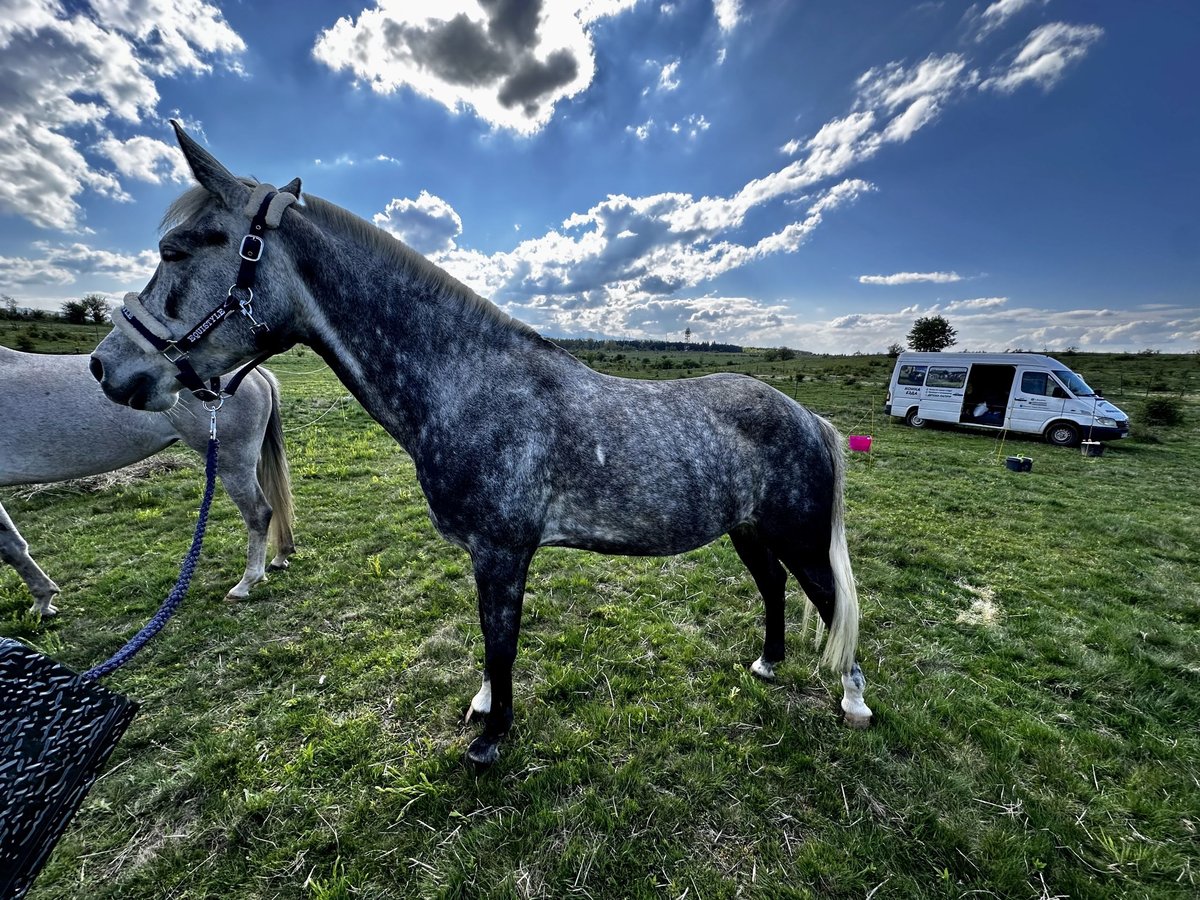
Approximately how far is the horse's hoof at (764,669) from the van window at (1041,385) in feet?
68.4

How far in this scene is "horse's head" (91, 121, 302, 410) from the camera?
217 centimetres

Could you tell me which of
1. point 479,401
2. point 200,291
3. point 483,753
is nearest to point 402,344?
point 479,401

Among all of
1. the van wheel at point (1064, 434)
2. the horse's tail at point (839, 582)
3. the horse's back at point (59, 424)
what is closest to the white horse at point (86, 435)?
the horse's back at point (59, 424)

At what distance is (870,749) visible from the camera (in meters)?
3.04

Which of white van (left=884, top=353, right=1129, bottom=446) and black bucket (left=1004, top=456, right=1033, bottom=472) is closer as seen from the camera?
black bucket (left=1004, top=456, right=1033, bottom=472)

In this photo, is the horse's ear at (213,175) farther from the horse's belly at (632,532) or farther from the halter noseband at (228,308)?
the horse's belly at (632,532)

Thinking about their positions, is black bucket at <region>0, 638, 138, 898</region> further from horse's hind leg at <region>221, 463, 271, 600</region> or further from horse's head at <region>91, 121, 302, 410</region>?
horse's hind leg at <region>221, 463, 271, 600</region>

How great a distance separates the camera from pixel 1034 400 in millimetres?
16734

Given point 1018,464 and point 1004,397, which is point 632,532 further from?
point 1004,397

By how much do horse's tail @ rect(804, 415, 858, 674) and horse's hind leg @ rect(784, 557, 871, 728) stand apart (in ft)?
0.13

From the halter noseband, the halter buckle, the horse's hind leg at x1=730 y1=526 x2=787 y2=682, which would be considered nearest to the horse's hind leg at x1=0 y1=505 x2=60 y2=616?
the halter noseband

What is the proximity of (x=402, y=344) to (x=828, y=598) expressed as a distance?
3.50 meters

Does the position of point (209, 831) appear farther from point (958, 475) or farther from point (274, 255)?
point (958, 475)

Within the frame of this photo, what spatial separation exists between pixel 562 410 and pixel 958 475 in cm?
1298
